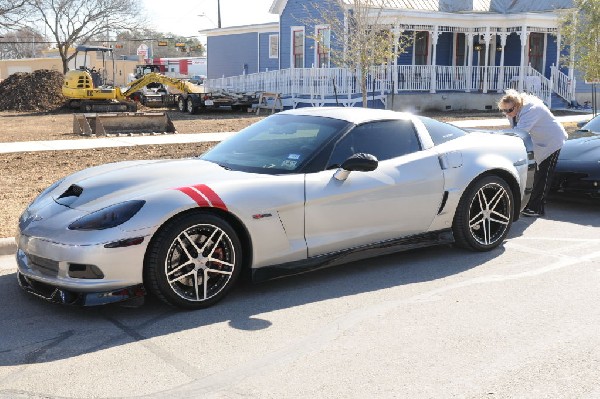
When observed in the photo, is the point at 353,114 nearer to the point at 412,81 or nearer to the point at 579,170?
the point at 579,170

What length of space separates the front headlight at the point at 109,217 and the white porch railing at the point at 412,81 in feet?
71.6

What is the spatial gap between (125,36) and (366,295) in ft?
190

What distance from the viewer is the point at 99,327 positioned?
4.68m

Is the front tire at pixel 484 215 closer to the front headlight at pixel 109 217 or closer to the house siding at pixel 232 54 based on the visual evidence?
the front headlight at pixel 109 217

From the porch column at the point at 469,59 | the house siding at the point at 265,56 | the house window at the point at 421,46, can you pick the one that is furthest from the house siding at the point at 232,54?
the porch column at the point at 469,59

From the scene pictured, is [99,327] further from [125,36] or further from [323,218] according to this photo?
[125,36]

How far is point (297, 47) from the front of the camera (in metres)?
30.7

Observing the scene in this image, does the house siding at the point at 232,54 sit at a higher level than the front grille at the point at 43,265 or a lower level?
higher

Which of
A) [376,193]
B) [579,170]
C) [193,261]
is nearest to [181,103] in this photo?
[579,170]

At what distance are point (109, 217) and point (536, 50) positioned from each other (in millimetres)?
28543

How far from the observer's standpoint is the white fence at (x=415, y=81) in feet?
87.3

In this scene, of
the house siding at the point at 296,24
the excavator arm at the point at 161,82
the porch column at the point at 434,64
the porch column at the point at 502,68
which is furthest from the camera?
the excavator arm at the point at 161,82

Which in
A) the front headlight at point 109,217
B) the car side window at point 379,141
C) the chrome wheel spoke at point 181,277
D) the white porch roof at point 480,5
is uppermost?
the white porch roof at point 480,5

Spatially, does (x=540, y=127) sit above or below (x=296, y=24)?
below
